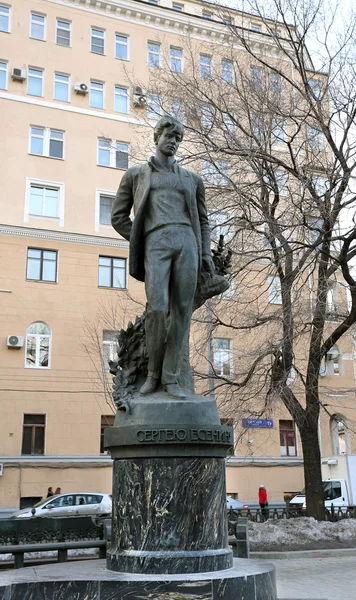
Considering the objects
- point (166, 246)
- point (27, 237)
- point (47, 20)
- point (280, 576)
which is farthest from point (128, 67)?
point (166, 246)

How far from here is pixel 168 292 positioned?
218 inches

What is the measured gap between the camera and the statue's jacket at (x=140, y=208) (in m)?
5.65

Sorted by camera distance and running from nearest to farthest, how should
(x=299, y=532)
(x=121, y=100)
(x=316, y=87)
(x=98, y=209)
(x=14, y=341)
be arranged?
1. (x=299, y=532)
2. (x=316, y=87)
3. (x=14, y=341)
4. (x=98, y=209)
5. (x=121, y=100)

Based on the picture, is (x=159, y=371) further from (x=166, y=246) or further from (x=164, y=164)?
(x=164, y=164)

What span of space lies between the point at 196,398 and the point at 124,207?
1.90m

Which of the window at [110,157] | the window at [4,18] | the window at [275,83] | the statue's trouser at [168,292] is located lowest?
the statue's trouser at [168,292]

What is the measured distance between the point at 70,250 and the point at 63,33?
10.4m

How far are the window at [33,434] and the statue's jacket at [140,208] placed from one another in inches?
786

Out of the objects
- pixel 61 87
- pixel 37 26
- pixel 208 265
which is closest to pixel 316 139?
pixel 208 265

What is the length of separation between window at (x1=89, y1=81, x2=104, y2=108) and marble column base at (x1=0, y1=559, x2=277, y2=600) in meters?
27.3

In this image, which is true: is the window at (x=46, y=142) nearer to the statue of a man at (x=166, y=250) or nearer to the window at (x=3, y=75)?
the window at (x=3, y=75)

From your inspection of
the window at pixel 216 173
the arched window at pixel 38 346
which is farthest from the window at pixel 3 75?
the window at pixel 216 173

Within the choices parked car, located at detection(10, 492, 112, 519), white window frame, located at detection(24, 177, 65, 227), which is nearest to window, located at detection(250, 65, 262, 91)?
white window frame, located at detection(24, 177, 65, 227)

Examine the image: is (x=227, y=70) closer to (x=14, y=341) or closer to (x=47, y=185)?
(x=47, y=185)
